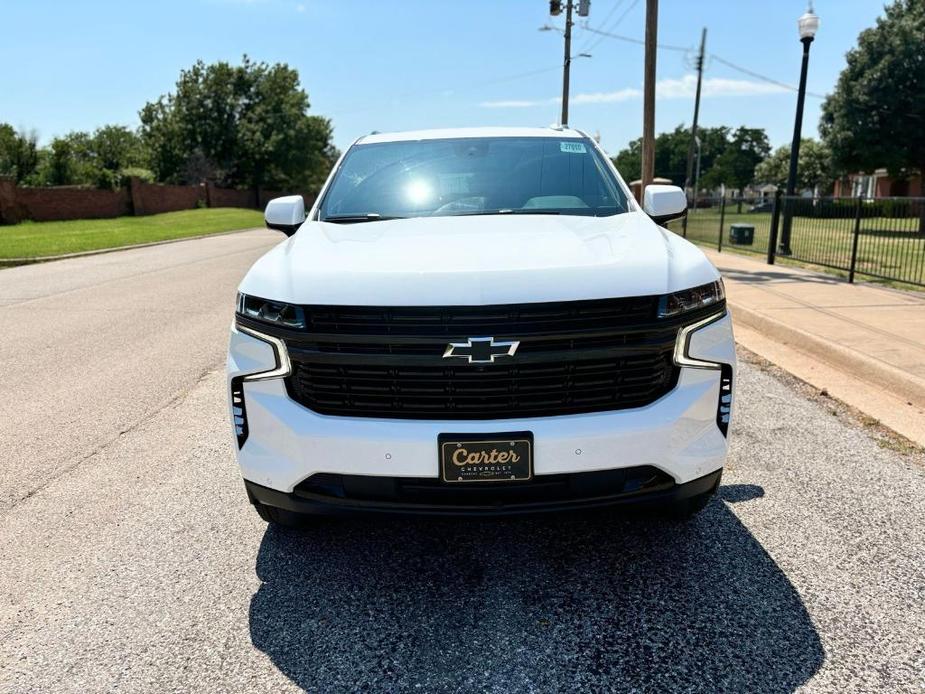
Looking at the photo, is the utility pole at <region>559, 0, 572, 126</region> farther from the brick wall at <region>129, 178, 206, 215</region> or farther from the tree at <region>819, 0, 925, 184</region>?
the brick wall at <region>129, 178, 206, 215</region>

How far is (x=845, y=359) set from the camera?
6.40 meters

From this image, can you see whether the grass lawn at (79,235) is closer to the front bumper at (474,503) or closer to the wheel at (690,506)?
the front bumper at (474,503)

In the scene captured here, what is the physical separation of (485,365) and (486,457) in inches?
12.7

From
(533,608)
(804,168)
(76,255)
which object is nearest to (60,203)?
(76,255)

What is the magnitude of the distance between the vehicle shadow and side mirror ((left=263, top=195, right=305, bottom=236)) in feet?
5.32

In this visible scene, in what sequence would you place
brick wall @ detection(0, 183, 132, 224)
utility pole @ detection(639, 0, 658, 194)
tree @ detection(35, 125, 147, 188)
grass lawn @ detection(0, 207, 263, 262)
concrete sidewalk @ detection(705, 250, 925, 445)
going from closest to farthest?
concrete sidewalk @ detection(705, 250, 925, 445) → utility pole @ detection(639, 0, 658, 194) → grass lawn @ detection(0, 207, 263, 262) → brick wall @ detection(0, 183, 132, 224) → tree @ detection(35, 125, 147, 188)

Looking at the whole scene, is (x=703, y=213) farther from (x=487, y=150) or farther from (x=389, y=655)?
(x=389, y=655)

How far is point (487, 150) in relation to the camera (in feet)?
14.4

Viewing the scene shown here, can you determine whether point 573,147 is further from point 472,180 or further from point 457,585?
point 457,585

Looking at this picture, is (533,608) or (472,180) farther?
(472,180)

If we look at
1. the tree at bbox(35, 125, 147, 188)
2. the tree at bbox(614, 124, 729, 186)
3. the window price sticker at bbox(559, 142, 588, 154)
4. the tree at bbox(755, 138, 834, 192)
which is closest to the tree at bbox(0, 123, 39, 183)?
the tree at bbox(35, 125, 147, 188)

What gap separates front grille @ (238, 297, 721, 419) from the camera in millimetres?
2592

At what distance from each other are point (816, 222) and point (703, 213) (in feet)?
32.2

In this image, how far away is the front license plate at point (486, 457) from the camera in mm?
2572
